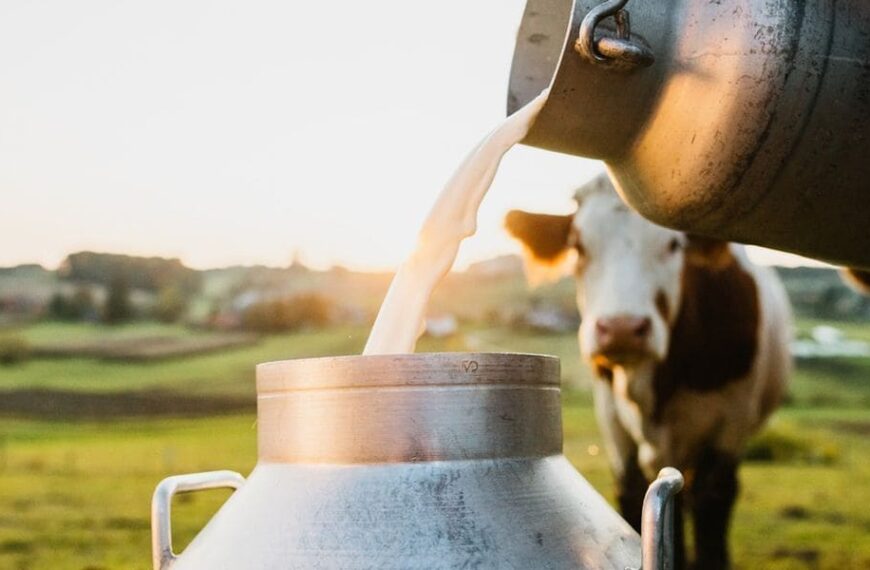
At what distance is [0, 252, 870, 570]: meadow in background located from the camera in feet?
11.9

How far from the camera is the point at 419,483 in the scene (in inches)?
31.9

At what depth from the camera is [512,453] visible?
86cm

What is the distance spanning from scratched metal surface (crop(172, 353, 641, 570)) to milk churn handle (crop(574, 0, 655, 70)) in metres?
0.34

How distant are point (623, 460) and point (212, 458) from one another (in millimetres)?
2054

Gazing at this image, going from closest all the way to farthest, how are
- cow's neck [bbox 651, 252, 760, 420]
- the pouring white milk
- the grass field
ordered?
the pouring white milk, cow's neck [bbox 651, 252, 760, 420], the grass field

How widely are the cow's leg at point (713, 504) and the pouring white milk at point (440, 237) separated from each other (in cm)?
194

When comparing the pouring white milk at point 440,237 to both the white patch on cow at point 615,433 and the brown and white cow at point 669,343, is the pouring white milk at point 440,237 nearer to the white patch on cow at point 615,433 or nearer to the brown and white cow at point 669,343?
the brown and white cow at point 669,343

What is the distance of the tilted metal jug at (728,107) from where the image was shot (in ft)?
3.44

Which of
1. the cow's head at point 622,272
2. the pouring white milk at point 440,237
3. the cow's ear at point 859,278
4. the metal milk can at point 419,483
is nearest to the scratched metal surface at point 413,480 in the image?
the metal milk can at point 419,483

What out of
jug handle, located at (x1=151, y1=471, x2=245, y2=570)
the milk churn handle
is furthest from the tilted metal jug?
jug handle, located at (x1=151, y1=471, x2=245, y2=570)

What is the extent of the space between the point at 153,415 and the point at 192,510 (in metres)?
1.09

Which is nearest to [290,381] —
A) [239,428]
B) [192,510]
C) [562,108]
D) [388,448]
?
[388,448]

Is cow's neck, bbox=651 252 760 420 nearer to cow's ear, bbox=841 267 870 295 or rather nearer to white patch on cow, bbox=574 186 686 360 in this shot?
white patch on cow, bbox=574 186 686 360

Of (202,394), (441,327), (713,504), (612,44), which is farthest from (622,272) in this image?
(202,394)
